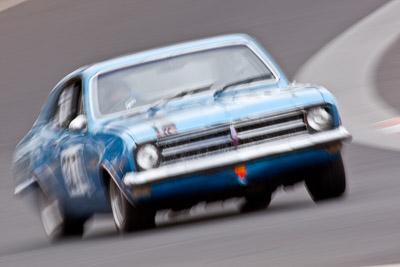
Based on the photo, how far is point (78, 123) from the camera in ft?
29.4

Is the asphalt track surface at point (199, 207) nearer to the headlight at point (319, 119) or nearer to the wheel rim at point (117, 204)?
the wheel rim at point (117, 204)

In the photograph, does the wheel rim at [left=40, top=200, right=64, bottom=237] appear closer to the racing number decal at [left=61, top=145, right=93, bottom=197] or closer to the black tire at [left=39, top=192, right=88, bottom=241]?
the black tire at [left=39, top=192, right=88, bottom=241]

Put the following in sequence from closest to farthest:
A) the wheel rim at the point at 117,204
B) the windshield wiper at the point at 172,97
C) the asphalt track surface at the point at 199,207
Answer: the asphalt track surface at the point at 199,207 < the wheel rim at the point at 117,204 < the windshield wiper at the point at 172,97

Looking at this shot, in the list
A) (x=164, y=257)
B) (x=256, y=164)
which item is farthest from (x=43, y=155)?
(x=164, y=257)

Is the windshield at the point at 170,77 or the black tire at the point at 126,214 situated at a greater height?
the windshield at the point at 170,77

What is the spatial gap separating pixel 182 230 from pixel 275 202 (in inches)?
60.4

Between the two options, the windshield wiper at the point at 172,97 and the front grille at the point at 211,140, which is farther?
the windshield wiper at the point at 172,97

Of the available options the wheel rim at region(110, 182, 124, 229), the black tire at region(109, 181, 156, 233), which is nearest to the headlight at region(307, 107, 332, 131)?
the black tire at region(109, 181, 156, 233)

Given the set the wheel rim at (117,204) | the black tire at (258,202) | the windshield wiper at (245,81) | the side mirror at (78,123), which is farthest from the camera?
the black tire at (258,202)

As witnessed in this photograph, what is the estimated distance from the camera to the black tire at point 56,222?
9766mm

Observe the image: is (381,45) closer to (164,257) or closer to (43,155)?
(43,155)

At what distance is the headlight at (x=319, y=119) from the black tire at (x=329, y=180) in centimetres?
28

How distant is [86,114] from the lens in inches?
358

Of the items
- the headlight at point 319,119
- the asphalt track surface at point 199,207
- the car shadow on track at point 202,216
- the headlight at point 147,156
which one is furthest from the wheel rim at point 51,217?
the headlight at point 319,119
